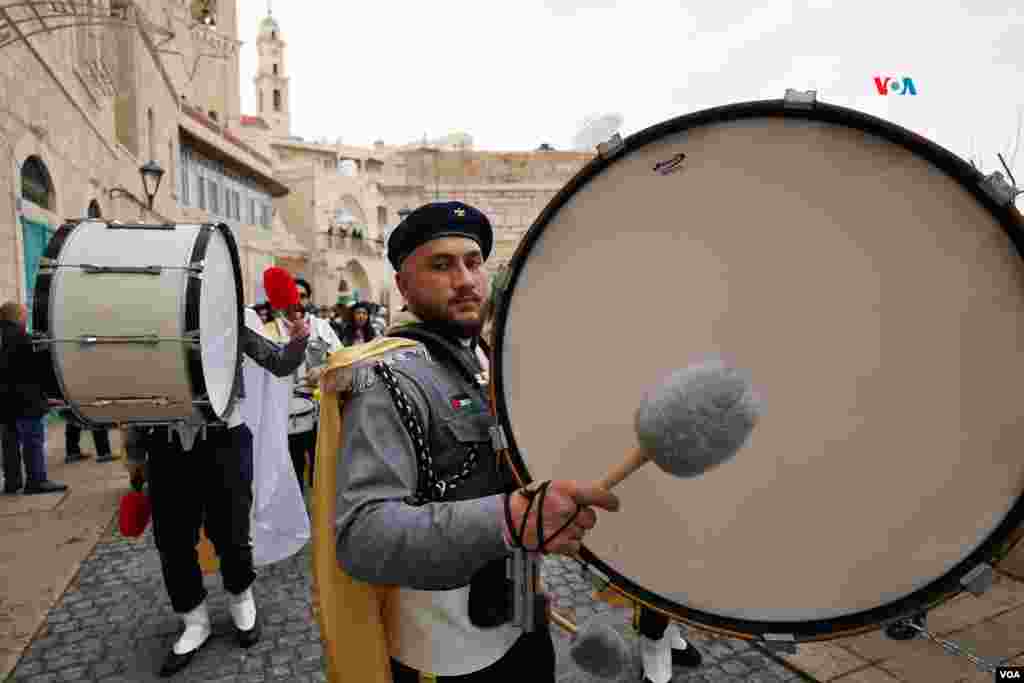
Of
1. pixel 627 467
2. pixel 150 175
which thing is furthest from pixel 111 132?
pixel 627 467

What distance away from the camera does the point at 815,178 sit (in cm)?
97

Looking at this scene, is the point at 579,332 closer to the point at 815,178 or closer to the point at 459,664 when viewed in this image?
the point at 815,178

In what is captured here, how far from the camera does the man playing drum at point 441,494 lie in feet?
3.20

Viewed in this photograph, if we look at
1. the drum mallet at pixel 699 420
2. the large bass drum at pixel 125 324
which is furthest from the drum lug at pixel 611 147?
the large bass drum at pixel 125 324

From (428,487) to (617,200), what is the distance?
70 cm

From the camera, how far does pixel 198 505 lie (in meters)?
2.91

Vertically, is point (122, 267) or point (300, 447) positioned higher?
point (122, 267)

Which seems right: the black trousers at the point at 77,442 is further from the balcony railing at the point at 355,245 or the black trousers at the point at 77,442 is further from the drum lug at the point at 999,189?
the balcony railing at the point at 355,245

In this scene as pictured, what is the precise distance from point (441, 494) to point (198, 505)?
2.25m

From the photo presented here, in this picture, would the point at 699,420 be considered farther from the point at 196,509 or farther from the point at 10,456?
the point at 10,456

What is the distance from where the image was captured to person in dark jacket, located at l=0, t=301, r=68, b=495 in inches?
204

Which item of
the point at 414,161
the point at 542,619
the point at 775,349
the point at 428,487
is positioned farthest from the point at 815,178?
the point at 414,161

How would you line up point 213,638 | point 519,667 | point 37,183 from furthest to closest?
1. point 37,183
2. point 213,638
3. point 519,667

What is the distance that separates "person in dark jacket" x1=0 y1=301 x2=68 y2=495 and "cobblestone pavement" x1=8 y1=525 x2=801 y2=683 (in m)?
2.22
